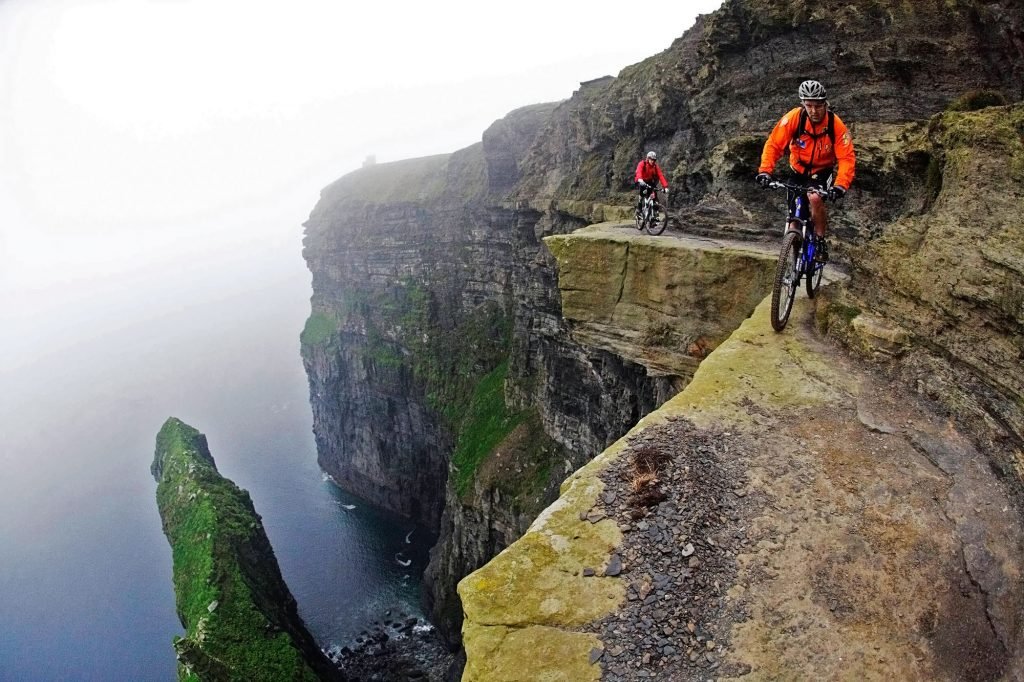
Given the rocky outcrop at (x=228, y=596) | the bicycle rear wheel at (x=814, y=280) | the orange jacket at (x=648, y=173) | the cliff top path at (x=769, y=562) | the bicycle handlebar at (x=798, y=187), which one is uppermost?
the orange jacket at (x=648, y=173)

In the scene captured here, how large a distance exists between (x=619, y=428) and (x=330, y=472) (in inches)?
2493

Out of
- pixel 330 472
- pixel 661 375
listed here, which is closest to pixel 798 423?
pixel 661 375

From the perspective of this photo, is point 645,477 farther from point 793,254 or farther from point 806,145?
point 806,145

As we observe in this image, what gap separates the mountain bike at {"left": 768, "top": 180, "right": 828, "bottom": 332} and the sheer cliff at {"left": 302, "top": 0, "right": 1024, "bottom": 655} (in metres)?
0.99

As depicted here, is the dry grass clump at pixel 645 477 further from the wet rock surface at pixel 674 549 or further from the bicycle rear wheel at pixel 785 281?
the bicycle rear wheel at pixel 785 281

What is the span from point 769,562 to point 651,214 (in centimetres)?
1628

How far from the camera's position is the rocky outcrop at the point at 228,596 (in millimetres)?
35438

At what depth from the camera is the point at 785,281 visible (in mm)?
11914

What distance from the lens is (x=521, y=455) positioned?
44.1m

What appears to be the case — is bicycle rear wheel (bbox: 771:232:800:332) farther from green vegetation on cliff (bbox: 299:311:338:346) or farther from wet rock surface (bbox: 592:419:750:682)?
green vegetation on cliff (bbox: 299:311:338:346)

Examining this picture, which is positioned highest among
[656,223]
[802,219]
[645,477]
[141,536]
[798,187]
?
[798,187]

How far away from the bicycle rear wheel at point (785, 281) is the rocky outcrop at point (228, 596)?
3678 cm

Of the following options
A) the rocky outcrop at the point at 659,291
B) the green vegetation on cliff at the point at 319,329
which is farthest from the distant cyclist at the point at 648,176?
the green vegetation on cliff at the point at 319,329

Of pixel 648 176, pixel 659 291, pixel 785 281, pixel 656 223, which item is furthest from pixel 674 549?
pixel 648 176
